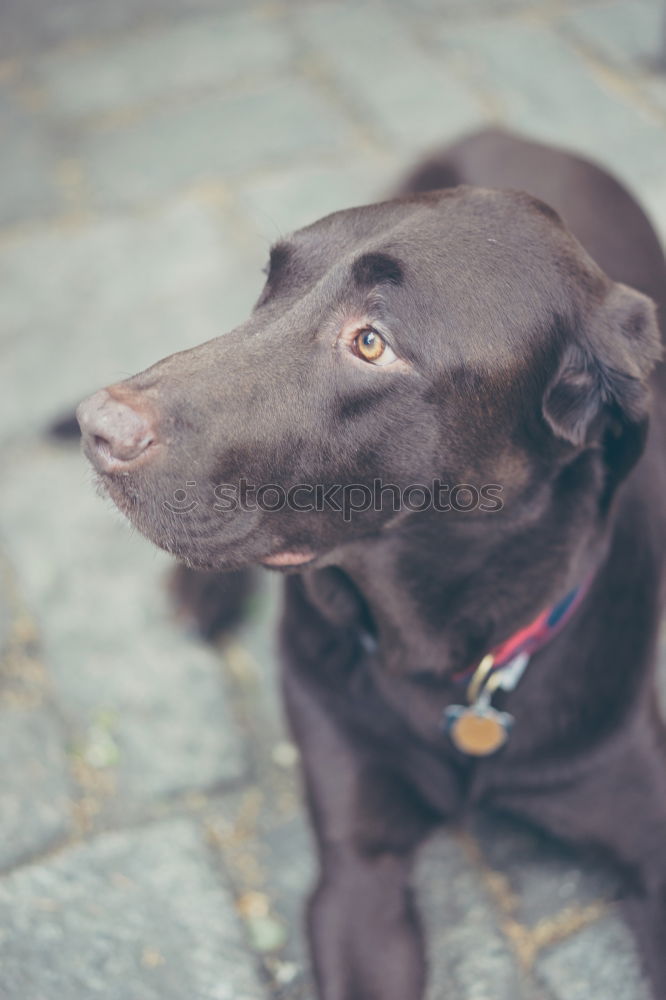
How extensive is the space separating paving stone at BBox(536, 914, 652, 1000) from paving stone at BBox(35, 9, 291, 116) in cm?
386

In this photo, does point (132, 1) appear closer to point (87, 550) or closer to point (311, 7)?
point (311, 7)

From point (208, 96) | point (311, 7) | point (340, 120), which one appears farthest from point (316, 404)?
point (311, 7)

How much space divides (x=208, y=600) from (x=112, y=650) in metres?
0.29

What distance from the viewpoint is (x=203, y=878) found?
2.36 m

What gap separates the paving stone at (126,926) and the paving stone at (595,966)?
23.5 inches

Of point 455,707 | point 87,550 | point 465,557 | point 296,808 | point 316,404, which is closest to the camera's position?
point 316,404

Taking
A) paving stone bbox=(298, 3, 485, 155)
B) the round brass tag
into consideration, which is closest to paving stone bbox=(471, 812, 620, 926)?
the round brass tag

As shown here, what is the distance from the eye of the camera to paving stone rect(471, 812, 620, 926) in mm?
2307

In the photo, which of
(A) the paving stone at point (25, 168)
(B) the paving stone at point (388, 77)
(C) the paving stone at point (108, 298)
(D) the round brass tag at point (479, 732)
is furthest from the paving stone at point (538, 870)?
(A) the paving stone at point (25, 168)

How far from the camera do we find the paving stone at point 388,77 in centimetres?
448

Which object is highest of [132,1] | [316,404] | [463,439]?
[132,1]

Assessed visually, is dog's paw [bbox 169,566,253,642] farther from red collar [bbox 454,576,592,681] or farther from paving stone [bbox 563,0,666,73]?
paving stone [bbox 563,0,666,73]

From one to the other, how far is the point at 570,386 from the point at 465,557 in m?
0.37

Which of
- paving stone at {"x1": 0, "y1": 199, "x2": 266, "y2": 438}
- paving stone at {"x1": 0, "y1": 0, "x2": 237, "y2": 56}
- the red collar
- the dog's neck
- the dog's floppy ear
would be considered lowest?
the red collar
